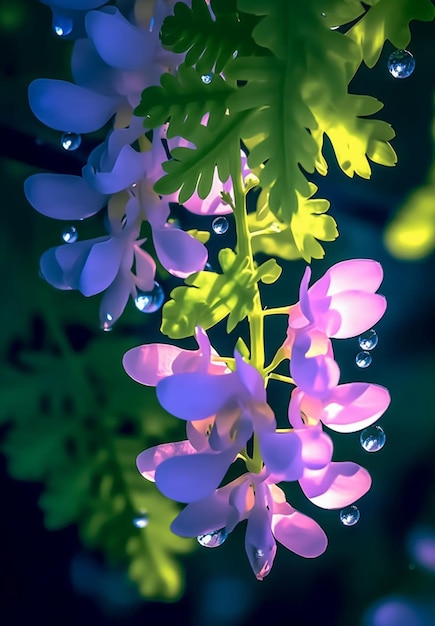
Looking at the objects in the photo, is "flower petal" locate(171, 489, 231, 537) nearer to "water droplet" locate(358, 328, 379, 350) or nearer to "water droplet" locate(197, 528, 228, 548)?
"water droplet" locate(197, 528, 228, 548)

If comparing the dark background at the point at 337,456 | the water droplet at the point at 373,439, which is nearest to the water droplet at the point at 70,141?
the dark background at the point at 337,456

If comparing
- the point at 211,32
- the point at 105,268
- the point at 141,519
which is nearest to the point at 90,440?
the point at 141,519

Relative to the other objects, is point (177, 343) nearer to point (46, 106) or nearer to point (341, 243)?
point (341, 243)

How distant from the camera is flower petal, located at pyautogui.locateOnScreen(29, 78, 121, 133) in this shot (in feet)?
1.17

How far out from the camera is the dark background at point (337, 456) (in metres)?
0.58

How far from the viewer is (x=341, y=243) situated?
0.60 m

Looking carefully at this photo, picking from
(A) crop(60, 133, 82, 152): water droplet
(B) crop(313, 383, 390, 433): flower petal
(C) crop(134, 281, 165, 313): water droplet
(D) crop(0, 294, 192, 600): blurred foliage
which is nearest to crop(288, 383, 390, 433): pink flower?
(B) crop(313, 383, 390, 433): flower petal

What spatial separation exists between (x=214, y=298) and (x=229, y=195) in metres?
0.07

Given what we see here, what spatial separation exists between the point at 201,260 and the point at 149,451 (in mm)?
123

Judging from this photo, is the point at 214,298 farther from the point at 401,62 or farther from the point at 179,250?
the point at 401,62

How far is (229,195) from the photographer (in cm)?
40

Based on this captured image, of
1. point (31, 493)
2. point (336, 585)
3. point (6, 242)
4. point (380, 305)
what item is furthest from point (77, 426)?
Result: point (380, 305)

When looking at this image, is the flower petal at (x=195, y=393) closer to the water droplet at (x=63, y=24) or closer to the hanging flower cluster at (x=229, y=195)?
the hanging flower cluster at (x=229, y=195)

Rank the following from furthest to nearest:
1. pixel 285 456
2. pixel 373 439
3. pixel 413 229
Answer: pixel 413 229 → pixel 373 439 → pixel 285 456
